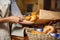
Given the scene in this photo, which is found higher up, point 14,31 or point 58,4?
point 58,4

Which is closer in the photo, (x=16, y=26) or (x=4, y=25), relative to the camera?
(x=4, y=25)

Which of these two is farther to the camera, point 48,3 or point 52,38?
point 48,3

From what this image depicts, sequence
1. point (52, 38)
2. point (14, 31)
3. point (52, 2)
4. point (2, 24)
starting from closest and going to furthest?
point (52, 38) < point (2, 24) < point (14, 31) < point (52, 2)

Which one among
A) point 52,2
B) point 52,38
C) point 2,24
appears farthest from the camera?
point 52,2

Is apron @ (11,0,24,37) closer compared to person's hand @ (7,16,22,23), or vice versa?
person's hand @ (7,16,22,23)

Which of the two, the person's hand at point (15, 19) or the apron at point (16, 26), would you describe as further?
the apron at point (16, 26)

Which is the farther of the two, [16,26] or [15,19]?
[16,26]

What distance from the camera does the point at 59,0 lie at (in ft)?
4.71

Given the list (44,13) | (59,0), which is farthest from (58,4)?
(44,13)

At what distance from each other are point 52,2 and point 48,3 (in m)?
0.03

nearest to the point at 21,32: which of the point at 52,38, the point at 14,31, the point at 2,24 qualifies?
the point at 14,31

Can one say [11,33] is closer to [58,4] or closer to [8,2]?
[8,2]

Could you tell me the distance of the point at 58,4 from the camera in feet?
4.68

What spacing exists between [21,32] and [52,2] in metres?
0.42
